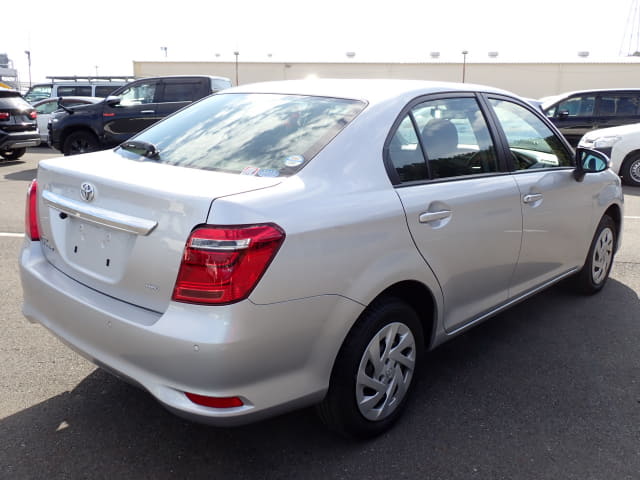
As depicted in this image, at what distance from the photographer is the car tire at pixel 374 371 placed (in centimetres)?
258

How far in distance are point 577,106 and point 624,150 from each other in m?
3.91

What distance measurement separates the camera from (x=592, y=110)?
14.7 m

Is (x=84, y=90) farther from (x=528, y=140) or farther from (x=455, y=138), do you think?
(x=455, y=138)

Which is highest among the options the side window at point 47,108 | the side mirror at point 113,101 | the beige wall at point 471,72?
the beige wall at point 471,72

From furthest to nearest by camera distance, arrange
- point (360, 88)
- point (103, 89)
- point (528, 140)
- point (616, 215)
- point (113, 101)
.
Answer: point (103, 89) < point (113, 101) < point (616, 215) < point (528, 140) < point (360, 88)

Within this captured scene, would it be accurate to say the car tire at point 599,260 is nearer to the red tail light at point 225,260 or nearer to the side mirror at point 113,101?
the red tail light at point 225,260

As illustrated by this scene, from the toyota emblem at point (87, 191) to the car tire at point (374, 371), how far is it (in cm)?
122

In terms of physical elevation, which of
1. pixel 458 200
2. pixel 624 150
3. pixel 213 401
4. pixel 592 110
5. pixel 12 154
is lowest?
pixel 12 154

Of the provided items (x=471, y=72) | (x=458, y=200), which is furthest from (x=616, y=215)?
(x=471, y=72)

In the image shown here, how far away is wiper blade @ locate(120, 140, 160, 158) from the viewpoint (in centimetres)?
294

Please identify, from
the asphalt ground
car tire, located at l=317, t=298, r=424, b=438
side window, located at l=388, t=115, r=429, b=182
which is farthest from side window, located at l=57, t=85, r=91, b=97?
car tire, located at l=317, t=298, r=424, b=438

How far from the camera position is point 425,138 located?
3.03 meters

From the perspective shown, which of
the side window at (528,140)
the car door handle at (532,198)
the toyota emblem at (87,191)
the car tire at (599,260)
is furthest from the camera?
the car tire at (599,260)

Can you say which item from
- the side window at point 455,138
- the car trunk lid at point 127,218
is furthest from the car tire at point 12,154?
the side window at point 455,138
